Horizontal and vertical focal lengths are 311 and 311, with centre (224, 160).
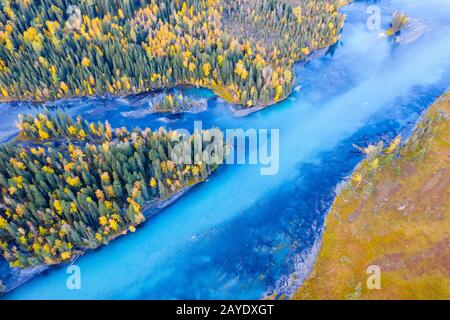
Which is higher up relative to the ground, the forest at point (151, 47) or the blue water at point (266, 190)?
the forest at point (151, 47)

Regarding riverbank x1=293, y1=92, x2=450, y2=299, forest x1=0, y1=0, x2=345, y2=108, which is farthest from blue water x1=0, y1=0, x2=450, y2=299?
forest x1=0, y1=0, x2=345, y2=108

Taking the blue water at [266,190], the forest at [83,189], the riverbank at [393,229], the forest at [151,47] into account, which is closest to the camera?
the riverbank at [393,229]

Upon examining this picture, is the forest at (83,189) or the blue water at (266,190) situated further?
the blue water at (266,190)

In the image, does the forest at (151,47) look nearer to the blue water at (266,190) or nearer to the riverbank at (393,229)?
the blue water at (266,190)

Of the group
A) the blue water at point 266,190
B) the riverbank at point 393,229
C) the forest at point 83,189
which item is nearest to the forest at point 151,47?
the blue water at point 266,190

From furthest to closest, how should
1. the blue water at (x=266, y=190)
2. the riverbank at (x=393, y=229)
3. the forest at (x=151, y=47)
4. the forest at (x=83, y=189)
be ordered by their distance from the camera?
the forest at (x=151, y=47)
the blue water at (x=266, y=190)
the forest at (x=83, y=189)
the riverbank at (x=393, y=229)

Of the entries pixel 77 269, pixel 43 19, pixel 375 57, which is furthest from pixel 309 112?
pixel 43 19

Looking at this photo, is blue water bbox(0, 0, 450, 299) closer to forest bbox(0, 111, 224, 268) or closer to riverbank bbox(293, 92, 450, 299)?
riverbank bbox(293, 92, 450, 299)
